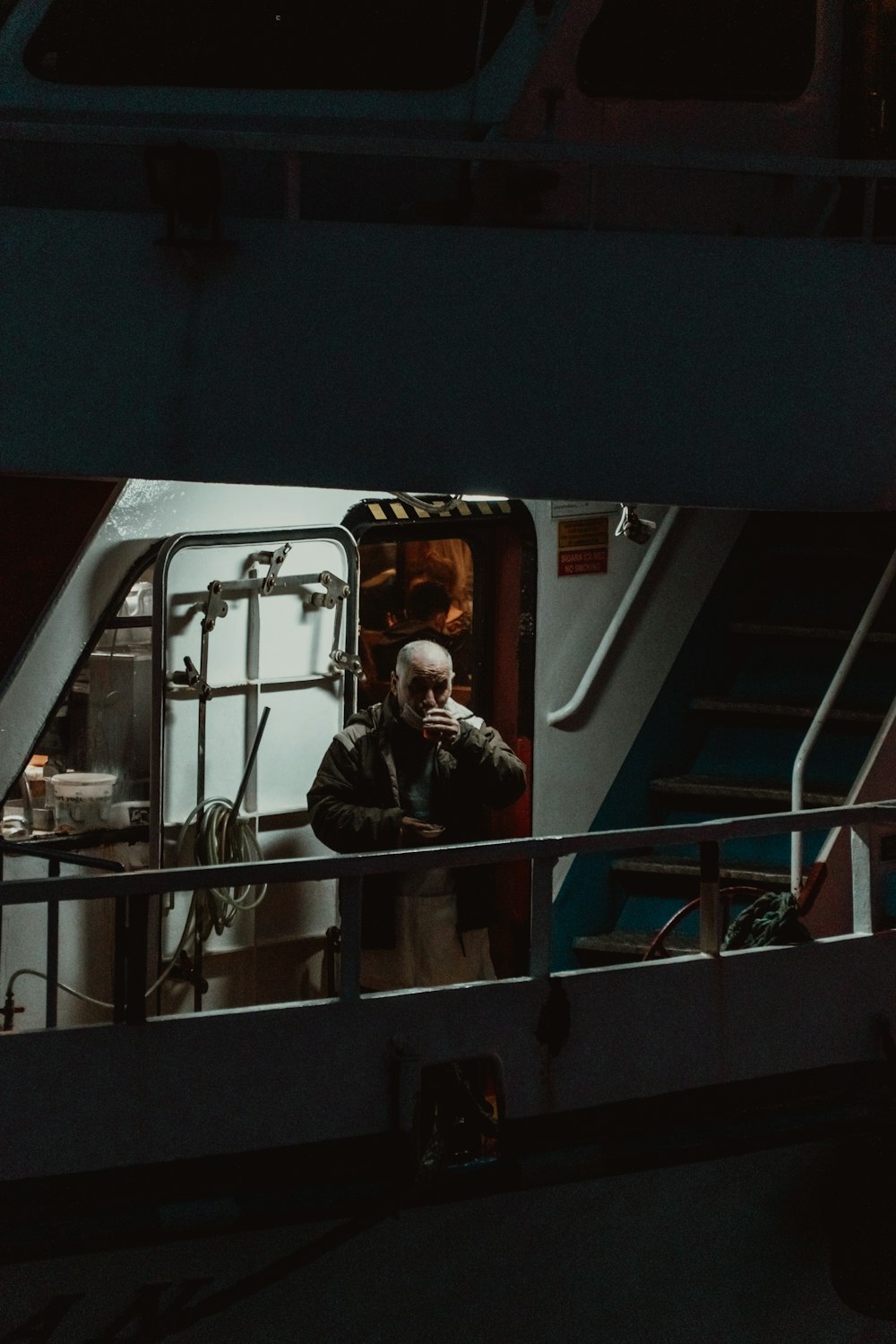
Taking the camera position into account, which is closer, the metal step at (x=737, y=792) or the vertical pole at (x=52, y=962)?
the vertical pole at (x=52, y=962)

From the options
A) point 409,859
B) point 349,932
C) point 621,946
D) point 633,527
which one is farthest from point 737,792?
point 349,932

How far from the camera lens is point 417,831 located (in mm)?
5270

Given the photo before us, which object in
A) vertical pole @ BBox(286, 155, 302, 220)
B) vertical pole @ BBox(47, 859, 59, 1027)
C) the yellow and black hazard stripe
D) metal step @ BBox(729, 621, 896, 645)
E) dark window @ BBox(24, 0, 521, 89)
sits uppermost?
dark window @ BBox(24, 0, 521, 89)

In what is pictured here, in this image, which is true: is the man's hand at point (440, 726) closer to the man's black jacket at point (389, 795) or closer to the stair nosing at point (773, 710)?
the man's black jacket at point (389, 795)

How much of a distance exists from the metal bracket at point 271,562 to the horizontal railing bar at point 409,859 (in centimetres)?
165

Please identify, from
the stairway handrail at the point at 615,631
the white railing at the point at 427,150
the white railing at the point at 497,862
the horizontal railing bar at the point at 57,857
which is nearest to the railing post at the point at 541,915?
the white railing at the point at 497,862

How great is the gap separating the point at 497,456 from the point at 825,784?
2122 millimetres

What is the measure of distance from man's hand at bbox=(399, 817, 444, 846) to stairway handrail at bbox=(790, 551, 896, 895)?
1.07m

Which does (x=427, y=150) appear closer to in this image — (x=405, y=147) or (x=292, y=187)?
(x=405, y=147)

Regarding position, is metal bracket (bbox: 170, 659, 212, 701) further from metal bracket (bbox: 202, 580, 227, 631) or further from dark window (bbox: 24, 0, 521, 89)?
dark window (bbox: 24, 0, 521, 89)

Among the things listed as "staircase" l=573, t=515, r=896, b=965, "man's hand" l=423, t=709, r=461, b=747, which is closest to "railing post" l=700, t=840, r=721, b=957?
"staircase" l=573, t=515, r=896, b=965

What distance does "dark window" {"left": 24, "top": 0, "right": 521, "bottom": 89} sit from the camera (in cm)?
482

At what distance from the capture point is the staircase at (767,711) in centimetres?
579

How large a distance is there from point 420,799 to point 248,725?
646mm
